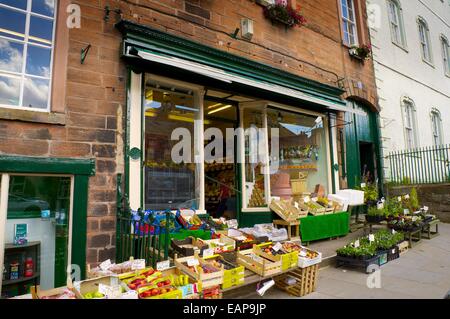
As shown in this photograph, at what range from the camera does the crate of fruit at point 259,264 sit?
3.91 meters

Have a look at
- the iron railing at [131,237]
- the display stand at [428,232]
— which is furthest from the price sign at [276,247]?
the display stand at [428,232]

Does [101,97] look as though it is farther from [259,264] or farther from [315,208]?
[315,208]

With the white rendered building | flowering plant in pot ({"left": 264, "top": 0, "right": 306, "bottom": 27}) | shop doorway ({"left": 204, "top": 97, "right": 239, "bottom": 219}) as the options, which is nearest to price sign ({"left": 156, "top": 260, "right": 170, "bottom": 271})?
shop doorway ({"left": 204, "top": 97, "right": 239, "bottom": 219})

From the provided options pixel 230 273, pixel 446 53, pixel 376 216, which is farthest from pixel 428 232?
pixel 446 53

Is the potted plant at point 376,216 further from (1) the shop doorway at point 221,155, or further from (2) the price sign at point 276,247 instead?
(2) the price sign at point 276,247

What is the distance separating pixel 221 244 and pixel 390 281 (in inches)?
107

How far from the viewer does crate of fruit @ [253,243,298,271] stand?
4105 mm

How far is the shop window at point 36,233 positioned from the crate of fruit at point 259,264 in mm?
2380

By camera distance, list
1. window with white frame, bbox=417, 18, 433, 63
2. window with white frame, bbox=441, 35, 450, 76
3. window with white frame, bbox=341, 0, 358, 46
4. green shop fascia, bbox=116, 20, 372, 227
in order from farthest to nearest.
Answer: window with white frame, bbox=441, 35, 450, 76 → window with white frame, bbox=417, 18, 433, 63 → window with white frame, bbox=341, 0, 358, 46 → green shop fascia, bbox=116, 20, 372, 227

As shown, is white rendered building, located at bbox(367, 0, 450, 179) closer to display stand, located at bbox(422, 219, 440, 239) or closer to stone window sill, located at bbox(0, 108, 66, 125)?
display stand, located at bbox(422, 219, 440, 239)

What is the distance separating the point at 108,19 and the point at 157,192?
9.63 ft

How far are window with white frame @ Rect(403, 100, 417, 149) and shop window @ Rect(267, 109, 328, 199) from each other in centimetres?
587

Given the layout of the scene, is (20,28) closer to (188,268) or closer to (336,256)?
(188,268)
